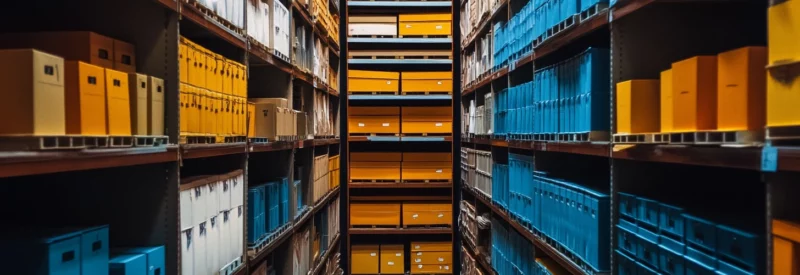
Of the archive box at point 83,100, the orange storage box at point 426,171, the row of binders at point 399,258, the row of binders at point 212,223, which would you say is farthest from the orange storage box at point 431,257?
the archive box at point 83,100

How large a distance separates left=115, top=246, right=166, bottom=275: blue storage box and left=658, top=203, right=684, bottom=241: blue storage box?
1803mm

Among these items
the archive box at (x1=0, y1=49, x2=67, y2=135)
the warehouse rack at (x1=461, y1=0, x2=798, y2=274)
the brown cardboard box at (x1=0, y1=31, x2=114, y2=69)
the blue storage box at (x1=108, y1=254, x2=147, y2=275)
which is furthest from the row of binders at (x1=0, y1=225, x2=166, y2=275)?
the warehouse rack at (x1=461, y1=0, x2=798, y2=274)

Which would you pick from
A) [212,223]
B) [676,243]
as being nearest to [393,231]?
[212,223]

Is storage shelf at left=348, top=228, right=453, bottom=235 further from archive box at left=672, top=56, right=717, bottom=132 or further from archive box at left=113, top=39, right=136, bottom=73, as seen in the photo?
archive box at left=672, top=56, right=717, bottom=132

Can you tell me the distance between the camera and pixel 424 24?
721 cm

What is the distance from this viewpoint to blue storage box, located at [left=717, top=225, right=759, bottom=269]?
62.1 inches

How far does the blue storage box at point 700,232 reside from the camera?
1.77m

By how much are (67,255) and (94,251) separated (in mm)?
136

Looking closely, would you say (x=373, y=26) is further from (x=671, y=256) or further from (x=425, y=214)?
(x=671, y=256)

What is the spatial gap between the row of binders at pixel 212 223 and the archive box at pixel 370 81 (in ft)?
14.1

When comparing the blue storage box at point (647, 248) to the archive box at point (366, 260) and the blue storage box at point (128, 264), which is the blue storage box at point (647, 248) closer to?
the blue storage box at point (128, 264)

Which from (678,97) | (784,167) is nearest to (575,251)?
(678,97)

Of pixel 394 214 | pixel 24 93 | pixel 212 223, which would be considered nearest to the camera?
pixel 24 93

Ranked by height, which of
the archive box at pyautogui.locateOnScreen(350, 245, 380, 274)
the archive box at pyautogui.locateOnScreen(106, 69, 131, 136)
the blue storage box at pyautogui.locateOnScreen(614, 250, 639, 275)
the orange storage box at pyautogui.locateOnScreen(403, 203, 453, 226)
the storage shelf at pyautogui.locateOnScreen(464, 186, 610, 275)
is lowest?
the archive box at pyautogui.locateOnScreen(350, 245, 380, 274)
